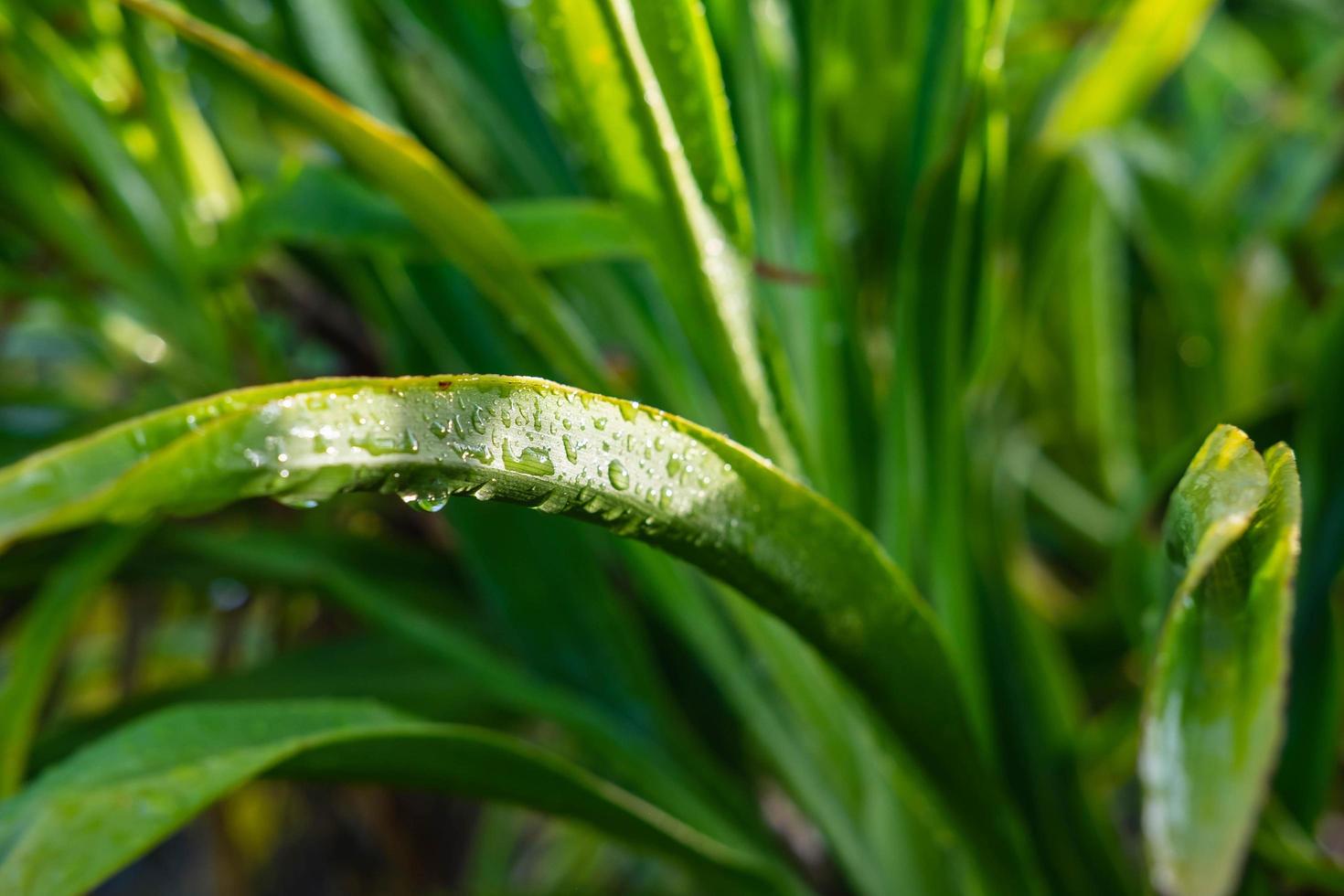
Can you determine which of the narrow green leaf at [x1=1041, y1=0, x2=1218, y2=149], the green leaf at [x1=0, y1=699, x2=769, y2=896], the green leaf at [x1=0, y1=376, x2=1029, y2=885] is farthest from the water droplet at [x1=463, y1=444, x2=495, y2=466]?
the narrow green leaf at [x1=1041, y1=0, x2=1218, y2=149]

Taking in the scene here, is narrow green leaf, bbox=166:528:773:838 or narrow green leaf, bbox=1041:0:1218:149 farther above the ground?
narrow green leaf, bbox=1041:0:1218:149

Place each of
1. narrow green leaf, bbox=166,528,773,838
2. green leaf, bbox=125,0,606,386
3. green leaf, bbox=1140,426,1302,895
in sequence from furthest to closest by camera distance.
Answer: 1. narrow green leaf, bbox=166,528,773,838
2. green leaf, bbox=125,0,606,386
3. green leaf, bbox=1140,426,1302,895

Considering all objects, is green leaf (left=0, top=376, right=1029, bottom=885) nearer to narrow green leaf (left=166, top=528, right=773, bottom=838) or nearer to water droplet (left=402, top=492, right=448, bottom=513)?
water droplet (left=402, top=492, right=448, bottom=513)

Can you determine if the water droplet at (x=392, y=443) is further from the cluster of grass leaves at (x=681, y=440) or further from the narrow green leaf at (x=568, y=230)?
the narrow green leaf at (x=568, y=230)

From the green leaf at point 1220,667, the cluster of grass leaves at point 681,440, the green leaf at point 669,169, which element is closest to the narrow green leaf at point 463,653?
the cluster of grass leaves at point 681,440

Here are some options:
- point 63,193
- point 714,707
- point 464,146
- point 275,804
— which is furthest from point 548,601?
point 275,804

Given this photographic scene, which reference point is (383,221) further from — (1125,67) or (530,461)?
(1125,67)
